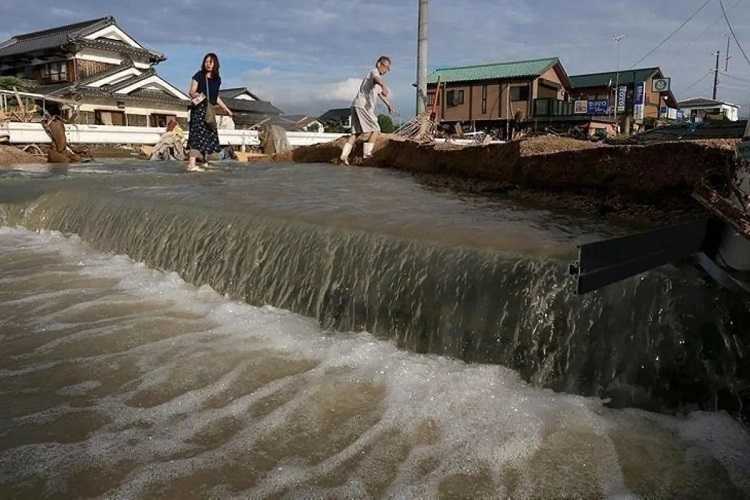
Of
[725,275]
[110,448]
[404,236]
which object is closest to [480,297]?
[404,236]

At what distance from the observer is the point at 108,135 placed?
1798 centimetres

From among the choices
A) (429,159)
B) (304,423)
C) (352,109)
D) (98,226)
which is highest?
(352,109)

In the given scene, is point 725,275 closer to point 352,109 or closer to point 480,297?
point 480,297

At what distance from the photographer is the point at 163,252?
5270 millimetres

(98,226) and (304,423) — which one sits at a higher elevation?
(98,226)

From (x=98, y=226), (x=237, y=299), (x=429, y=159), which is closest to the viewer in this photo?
(x=237, y=299)

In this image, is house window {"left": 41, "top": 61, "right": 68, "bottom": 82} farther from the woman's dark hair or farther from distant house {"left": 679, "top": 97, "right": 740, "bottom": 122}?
distant house {"left": 679, "top": 97, "right": 740, "bottom": 122}

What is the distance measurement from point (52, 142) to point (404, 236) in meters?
14.2

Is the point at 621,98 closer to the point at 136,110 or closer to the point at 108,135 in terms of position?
the point at 136,110

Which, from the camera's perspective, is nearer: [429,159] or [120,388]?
[120,388]

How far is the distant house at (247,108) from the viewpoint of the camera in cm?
3597

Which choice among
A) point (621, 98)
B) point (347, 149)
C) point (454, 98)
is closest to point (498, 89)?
point (454, 98)

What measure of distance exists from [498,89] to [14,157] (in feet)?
101

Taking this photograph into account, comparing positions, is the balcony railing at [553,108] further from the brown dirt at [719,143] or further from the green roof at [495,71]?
the brown dirt at [719,143]
